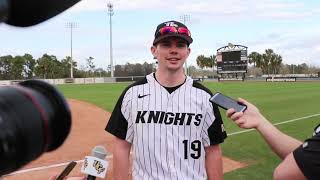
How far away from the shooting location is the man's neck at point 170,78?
11.2 ft

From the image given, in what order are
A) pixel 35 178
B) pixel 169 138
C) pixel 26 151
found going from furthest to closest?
pixel 35 178 < pixel 169 138 < pixel 26 151

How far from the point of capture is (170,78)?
3.43 metres

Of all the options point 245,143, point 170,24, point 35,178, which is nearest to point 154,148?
point 170,24

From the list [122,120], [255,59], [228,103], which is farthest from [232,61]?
[228,103]

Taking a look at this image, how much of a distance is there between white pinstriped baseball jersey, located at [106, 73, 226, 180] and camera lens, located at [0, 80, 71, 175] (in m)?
2.15

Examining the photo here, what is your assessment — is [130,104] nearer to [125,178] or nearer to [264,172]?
[125,178]

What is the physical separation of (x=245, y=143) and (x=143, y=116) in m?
8.10

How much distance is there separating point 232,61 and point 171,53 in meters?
53.0

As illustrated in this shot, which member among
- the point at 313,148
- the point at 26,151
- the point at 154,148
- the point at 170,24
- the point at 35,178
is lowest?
the point at 35,178

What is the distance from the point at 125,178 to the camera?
11.9ft

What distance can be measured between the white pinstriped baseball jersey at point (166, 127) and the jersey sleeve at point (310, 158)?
1.37 metres

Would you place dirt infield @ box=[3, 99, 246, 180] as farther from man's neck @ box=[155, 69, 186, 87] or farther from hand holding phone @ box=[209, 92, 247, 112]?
hand holding phone @ box=[209, 92, 247, 112]

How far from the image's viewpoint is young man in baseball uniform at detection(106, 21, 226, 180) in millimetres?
3299

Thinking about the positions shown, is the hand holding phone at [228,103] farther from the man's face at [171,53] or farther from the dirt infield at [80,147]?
the dirt infield at [80,147]
